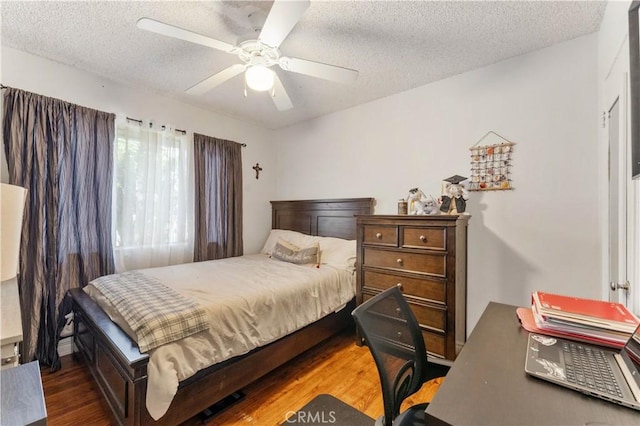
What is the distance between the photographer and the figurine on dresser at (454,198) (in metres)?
2.22

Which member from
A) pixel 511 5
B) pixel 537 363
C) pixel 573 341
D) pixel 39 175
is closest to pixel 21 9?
pixel 39 175

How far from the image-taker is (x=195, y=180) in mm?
3146

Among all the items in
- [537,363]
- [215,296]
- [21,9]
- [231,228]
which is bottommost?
[215,296]

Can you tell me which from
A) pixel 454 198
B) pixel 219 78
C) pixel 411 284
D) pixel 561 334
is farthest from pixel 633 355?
pixel 219 78

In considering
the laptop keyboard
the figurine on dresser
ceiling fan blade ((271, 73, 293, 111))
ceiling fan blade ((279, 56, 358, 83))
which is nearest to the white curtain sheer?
ceiling fan blade ((271, 73, 293, 111))

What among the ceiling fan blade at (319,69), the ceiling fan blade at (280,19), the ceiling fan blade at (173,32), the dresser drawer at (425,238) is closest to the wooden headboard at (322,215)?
the dresser drawer at (425,238)

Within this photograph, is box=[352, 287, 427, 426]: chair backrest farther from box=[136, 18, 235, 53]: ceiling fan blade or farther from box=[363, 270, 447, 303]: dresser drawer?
box=[136, 18, 235, 53]: ceiling fan blade

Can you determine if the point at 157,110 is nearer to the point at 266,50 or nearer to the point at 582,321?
the point at 266,50

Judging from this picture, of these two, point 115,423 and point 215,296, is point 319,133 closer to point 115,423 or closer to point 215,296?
point 215,296

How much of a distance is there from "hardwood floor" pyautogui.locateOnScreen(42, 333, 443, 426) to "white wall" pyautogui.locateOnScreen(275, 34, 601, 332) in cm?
115

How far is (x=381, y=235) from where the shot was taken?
7.83ft

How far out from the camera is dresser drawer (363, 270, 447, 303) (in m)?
2.04

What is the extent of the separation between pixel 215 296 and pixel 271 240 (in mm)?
1915

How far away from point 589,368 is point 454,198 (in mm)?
1622
